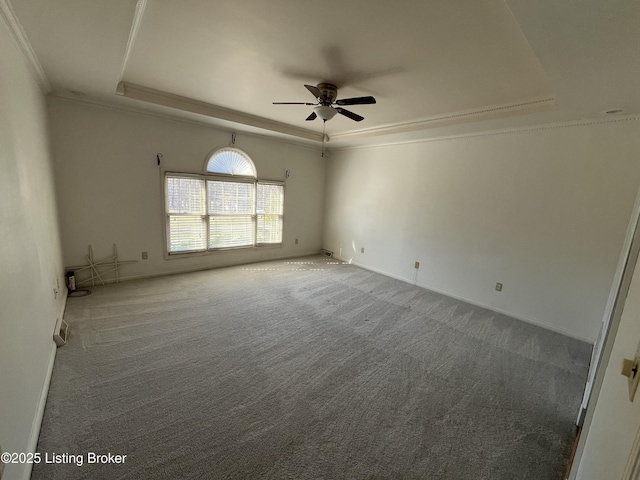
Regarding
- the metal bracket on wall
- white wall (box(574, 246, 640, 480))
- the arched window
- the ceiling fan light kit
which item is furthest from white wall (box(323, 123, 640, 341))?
the metal bracket on wall

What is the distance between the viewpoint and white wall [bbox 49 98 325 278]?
11.4 ft

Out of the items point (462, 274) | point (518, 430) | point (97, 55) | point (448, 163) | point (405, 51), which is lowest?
point (518, 430)

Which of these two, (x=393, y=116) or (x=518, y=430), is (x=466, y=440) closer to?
(x=518, y=430)

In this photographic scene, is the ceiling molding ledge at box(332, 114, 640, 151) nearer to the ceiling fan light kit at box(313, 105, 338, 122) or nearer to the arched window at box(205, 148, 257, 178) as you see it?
the ceiling fan light kit at box(313, 105, 338, 122)

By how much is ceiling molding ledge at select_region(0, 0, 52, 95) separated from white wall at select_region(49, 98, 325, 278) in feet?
2.38

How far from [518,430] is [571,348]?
6.03 ft

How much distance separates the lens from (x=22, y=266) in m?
1.66

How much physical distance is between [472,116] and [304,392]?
3.65m

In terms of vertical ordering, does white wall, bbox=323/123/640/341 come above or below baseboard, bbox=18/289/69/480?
above

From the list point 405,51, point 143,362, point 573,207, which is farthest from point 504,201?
point 143,362

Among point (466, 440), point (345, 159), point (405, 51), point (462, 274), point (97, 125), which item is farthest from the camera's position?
point (345, 159)

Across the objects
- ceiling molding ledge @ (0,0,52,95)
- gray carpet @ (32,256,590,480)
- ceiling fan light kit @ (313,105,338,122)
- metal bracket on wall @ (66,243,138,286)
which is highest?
ceiling molding ledge @ (0,0,52,95)

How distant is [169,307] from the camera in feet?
10.8

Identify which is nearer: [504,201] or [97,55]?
[97,55]
